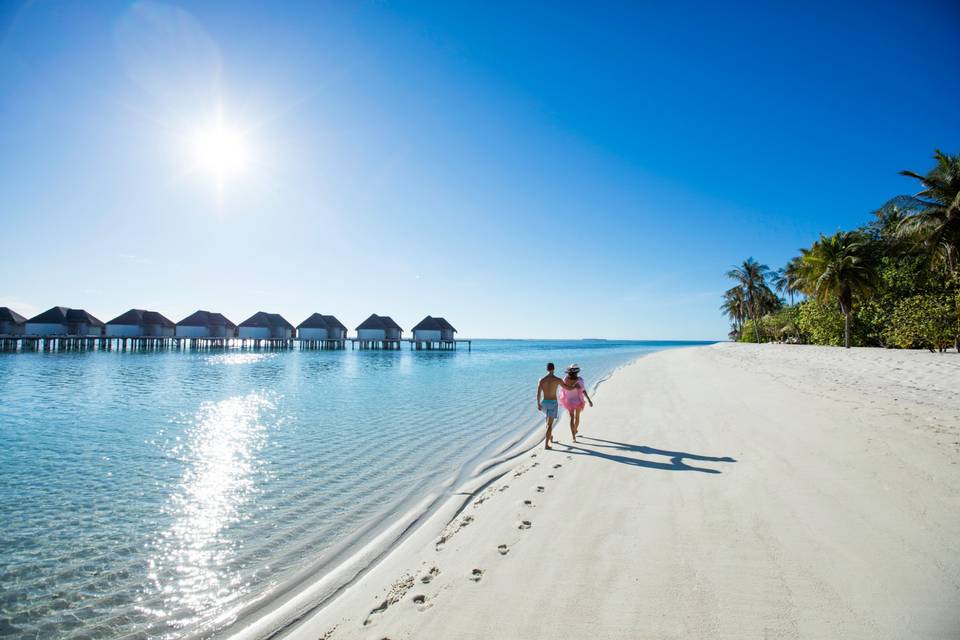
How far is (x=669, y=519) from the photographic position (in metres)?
3.96

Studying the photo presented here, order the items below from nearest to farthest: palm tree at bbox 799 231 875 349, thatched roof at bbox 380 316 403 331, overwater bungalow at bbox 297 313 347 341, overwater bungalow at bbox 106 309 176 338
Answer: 1. palm tree at bbox 799 231 875 349
2. overwater bungalow at bbox 106 309 176 338
3. overwater bungalow at bbox 297 313 347 341
4. thatched roof at bbox 380 316 403 331

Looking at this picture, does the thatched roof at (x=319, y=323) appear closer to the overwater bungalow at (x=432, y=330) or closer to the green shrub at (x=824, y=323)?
the overwater bungalow at (x=432, y=330)

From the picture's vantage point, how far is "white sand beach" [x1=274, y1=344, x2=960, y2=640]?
251cm

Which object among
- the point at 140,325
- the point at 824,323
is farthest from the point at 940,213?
the point at 140,325

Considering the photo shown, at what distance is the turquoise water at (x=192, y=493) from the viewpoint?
12.0 ft

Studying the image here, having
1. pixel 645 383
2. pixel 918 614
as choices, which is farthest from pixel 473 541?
pixel 645 383

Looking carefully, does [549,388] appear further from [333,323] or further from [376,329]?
[333,323]

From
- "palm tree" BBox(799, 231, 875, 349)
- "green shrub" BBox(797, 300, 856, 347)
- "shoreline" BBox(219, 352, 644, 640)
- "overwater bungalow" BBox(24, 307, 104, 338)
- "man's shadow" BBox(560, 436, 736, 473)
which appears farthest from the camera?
"overwater bungalow" BBox(24, 307, 104, 338)

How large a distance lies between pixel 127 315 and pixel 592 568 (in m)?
68.6

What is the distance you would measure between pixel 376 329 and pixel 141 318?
3023cm

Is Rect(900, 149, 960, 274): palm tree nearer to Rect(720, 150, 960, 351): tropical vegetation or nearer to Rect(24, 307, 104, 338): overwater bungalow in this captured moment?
Rect(720, 150, 960, 351): tropical vegetation

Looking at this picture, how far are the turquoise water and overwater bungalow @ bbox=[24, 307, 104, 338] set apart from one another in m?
49.7

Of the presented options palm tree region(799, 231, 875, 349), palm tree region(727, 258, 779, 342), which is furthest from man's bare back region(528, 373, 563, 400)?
palm tree region(727, 258, 779, 342)

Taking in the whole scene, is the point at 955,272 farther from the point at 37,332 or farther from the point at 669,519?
the point at 37,332
